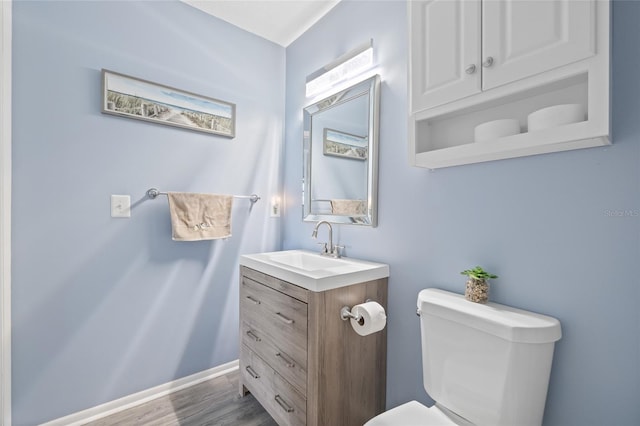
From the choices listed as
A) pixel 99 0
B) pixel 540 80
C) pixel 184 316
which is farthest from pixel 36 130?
pixel 540 80

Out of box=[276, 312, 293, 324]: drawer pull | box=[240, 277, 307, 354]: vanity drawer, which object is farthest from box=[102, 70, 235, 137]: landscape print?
box=[276, 312, 293, 324]: drawer pull

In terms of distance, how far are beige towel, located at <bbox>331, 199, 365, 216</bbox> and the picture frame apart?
0.83 ft

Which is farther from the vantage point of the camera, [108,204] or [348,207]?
[348,207]

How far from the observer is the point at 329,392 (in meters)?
1.24

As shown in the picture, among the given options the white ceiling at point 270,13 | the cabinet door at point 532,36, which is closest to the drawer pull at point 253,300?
the cabinet door at point 532,36

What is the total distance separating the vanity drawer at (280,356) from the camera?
4.13 feet

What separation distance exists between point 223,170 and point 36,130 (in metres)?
0.94

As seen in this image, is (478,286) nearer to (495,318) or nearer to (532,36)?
(495,318)

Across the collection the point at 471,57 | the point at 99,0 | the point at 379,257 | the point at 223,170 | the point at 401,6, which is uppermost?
the point at 99,0

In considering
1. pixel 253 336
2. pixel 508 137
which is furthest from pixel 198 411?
pixel 508 137

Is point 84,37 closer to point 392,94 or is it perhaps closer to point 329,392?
point 392,94

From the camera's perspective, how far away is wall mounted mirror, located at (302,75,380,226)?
1560mm

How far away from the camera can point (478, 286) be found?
1.07 m

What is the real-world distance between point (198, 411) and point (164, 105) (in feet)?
5.94
